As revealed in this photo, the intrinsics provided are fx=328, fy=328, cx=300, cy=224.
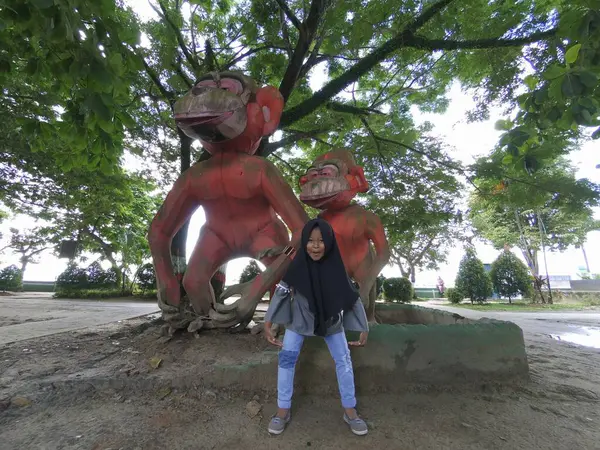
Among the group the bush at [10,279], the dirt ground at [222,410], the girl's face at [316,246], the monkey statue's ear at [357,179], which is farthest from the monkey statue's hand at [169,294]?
the bush at [10,279]

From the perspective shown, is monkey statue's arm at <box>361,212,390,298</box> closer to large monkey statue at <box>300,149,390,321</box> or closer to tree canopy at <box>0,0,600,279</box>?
large monkey statue at <box>300,149,390,321</box>

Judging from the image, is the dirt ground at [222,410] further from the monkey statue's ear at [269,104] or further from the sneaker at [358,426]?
the monkey statue's ear at [269,104]

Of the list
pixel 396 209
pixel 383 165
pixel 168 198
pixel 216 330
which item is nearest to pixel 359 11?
pixel 383 165

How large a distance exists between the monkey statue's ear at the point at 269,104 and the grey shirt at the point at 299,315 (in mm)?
1593

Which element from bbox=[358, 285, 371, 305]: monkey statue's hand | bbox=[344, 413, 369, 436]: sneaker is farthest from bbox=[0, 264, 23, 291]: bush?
bbox=[344, 413, 369, 436]: sneaker

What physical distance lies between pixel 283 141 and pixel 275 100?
1.83 m

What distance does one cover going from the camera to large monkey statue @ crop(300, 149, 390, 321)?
329 cm

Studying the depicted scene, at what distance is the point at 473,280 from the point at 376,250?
14.1 meters

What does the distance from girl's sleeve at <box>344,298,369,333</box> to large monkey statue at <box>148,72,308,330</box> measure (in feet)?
2.56

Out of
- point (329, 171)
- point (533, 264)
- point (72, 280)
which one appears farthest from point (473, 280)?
point (72, 280)

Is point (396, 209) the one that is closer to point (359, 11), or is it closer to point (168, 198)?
point (359, 11)

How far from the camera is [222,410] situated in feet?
6.82

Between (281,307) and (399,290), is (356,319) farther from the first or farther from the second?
(399,290)

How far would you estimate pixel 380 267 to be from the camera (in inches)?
130
